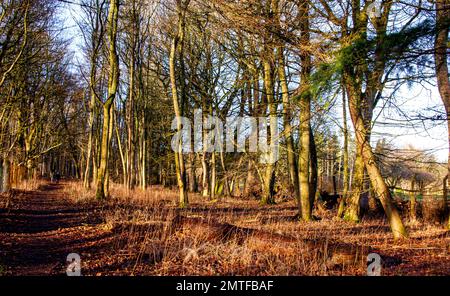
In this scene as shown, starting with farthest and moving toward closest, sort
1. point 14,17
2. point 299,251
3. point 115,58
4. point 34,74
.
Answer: point 34,74, point 115,58, point 14,17, point 299,251

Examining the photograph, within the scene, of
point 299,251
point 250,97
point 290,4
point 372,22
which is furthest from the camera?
point 250,97

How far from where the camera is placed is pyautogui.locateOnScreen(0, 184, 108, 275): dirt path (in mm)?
5105

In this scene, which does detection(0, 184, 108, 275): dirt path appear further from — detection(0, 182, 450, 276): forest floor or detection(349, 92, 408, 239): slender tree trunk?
detection(349, 92, 408, 239): slender tree trunk

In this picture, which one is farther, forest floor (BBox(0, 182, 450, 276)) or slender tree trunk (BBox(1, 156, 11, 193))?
slender tree trunk (BBox(1, 156, 11, 193))

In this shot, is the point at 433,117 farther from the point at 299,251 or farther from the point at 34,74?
the point at 34,74

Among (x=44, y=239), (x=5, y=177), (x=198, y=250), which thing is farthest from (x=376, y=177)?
(x=5, y=177)

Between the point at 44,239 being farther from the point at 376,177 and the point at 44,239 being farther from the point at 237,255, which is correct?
the point at 376,177

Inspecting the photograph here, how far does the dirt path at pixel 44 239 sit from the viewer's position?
5.11 m

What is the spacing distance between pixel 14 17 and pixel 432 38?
40.8ft

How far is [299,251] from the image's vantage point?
550cm

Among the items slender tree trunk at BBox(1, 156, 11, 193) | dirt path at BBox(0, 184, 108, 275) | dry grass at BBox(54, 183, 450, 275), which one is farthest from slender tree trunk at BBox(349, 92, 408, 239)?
slender tree trunk at BBox(1, 156, 11, 193)

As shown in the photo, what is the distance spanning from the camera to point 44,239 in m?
7.02
